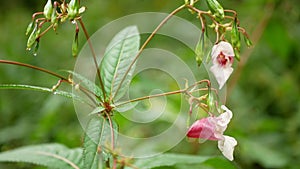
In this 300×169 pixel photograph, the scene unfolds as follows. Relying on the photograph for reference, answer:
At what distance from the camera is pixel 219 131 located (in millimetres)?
1020

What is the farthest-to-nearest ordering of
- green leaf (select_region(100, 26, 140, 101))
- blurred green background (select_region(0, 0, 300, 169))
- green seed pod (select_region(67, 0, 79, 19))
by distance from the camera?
blurred green background (select_region(0, 0, 300, 169))
green leaf (select_region(100, 26, 140, 101))
green seed pod (select_region(67, 0, 79, 19))

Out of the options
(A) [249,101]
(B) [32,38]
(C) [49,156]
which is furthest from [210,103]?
(A) [249,101]

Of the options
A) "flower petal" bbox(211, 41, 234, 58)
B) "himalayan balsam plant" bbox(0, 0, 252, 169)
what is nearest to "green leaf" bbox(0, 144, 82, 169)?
"himalayan balsam plant" bbox(0, 0, 252, 169)

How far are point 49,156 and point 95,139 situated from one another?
1.30ft

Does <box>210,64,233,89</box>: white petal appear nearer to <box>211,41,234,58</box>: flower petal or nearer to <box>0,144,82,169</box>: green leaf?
<box>211,41,234,58</box>: flower petal

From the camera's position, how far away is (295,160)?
2230 mm

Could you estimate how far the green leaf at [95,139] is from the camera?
3.34 feet

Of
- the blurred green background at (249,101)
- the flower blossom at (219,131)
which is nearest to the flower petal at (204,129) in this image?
the flower blossom at (219,131)

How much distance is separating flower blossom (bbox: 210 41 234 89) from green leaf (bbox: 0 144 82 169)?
50 cm

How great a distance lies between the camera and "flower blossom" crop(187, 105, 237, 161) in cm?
101

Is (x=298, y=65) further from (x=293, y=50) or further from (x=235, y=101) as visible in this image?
(x=235, y=101)

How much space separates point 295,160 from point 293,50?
0.79 metres

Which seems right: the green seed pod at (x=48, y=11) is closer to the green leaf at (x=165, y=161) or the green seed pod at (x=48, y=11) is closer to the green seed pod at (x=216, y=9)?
the green seed pod at (x=216, y=9)

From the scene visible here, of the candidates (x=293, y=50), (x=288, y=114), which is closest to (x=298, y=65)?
(x=293, y=50)
